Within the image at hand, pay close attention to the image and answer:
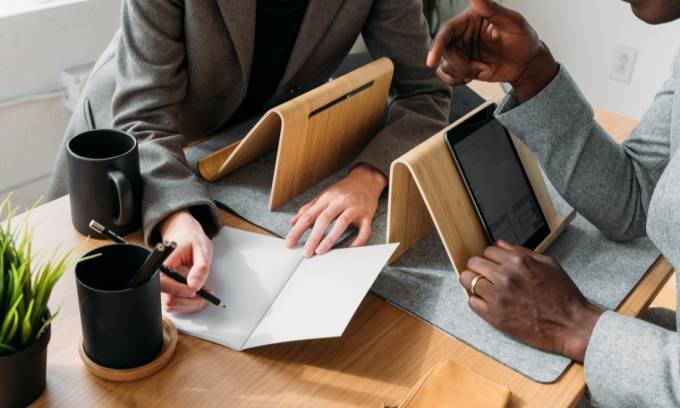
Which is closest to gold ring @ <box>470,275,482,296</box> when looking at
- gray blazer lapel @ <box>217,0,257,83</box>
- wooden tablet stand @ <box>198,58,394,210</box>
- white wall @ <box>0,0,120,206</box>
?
wooden tablet stand @ <box>198,58,394,210</box>

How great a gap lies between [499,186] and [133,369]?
0.55 metres

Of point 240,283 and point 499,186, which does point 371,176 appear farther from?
point 240,283

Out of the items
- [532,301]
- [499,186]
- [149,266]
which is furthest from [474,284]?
[149,266]

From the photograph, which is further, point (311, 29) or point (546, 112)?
point (311, 29)

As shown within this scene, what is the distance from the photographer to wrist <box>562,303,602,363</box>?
33.5 inches

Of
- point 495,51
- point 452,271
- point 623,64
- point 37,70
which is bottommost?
point 623,64

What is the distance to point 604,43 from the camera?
2.79 metres

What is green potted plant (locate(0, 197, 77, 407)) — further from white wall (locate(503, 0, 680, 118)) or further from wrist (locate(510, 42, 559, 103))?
white wall (locate(503, 0, 680, 118))

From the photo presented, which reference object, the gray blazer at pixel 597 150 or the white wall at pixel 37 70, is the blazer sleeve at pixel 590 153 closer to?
the gray blazer at pixel 597 150

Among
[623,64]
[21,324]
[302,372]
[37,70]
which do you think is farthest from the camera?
[623,64]

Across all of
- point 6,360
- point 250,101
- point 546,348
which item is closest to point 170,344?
point 6,360

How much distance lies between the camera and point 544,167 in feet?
3.55

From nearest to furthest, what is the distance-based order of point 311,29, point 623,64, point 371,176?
point 371,176, point 311,29, point 623,64

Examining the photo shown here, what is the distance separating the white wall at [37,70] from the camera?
1.95 meters
